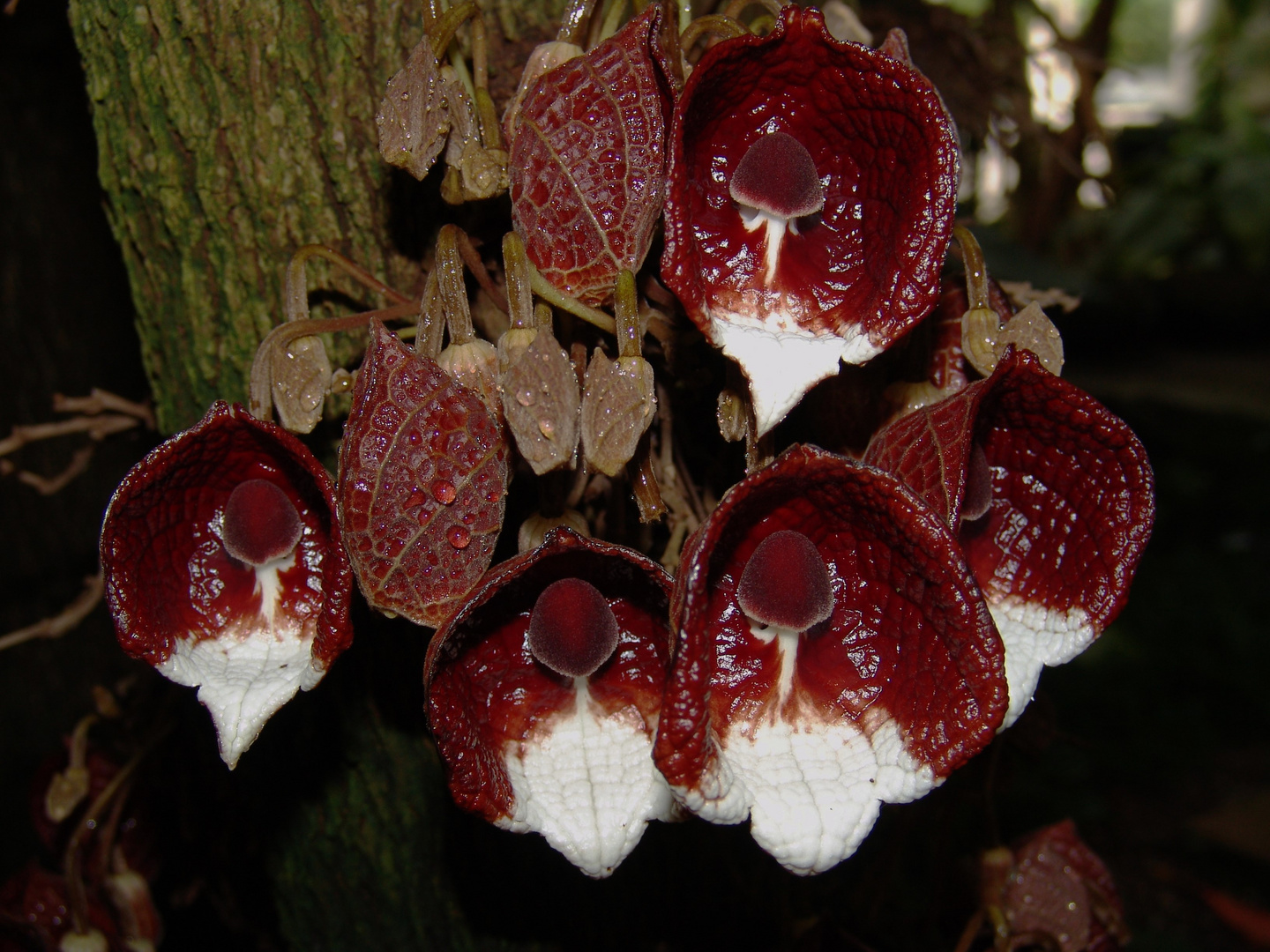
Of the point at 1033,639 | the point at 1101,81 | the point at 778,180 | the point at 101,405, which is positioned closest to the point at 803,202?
the point at 778,180

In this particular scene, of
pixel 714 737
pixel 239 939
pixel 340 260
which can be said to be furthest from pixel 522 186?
pixel 239 939

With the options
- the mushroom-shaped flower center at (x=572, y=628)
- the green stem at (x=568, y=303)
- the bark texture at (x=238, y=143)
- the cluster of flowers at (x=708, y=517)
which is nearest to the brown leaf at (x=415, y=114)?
the cluster of flowers at (x=708, y=517)

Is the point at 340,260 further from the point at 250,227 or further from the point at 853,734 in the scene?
the point at 853,734

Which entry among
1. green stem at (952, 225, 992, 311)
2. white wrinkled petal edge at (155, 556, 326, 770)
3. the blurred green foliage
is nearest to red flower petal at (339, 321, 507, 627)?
white wrinkled petal edge at (155, 556, 326, 770)

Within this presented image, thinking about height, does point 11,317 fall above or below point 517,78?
below

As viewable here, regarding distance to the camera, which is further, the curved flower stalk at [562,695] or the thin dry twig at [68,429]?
the thin dry twig at [68,429]

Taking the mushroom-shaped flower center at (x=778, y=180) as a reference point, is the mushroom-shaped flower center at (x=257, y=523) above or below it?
below

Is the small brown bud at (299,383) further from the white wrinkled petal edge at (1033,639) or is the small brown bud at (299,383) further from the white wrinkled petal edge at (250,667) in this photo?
the white wrinkled petal edge at (1033,639)
